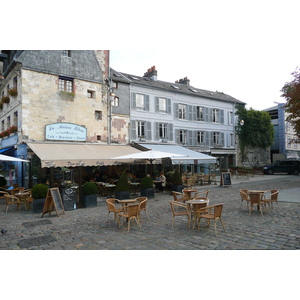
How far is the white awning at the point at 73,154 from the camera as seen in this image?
37.0 ft

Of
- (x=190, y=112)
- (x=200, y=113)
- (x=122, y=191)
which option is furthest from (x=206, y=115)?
(x=122, y=191)

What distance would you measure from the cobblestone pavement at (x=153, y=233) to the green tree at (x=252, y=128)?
66.7 feet

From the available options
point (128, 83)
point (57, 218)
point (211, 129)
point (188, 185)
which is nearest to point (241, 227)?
point (57, 218)

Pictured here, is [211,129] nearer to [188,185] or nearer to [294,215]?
[188,185]

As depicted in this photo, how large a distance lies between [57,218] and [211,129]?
19.8 meters

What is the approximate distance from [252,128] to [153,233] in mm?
24959

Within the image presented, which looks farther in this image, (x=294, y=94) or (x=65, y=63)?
(x=294, y=94)

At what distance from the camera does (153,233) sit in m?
5.98

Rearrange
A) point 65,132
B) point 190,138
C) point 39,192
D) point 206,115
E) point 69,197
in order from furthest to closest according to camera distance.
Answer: point 206,115
point 190,138
point 65,132
point 69,197
point 39,192

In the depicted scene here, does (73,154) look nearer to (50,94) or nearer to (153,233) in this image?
(50,94)

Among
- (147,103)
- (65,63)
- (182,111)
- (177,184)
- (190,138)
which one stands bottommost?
(177,184)

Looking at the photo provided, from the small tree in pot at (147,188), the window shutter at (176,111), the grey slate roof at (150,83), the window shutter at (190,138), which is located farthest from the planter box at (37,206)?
the window shutter at (190,138)

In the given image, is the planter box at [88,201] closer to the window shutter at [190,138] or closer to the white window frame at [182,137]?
the white window frame at [182,137]

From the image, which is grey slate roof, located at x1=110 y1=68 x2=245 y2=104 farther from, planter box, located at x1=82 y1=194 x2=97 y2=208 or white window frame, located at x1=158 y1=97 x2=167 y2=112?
planter box, located at x1=82 y1=194 x2=97 y2=208
